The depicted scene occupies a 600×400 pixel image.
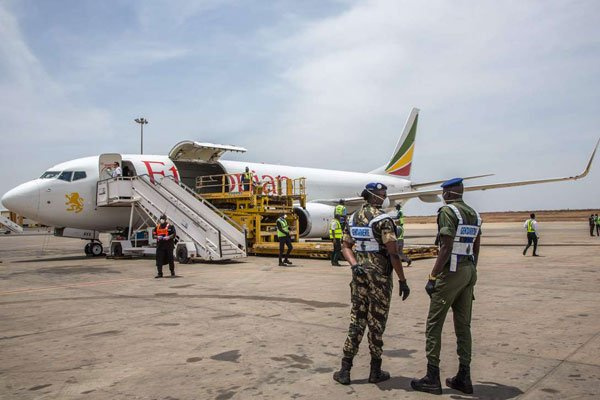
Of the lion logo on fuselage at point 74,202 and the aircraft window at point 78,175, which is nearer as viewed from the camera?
the lion logo on fuselage at point 74,202

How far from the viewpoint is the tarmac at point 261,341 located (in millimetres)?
3957

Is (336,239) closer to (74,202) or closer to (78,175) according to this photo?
(74,202)

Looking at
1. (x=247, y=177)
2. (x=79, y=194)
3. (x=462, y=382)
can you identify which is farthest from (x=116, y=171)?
(x=462, y=382)

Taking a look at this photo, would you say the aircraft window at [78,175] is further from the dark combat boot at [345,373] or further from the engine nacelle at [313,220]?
the dark combat boot at [345,373]

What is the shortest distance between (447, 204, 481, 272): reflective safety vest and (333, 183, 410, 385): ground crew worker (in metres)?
0.45

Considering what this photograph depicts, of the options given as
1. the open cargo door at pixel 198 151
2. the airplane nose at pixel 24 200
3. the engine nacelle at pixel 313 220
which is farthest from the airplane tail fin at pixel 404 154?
the airplane nose at pixel 24 200

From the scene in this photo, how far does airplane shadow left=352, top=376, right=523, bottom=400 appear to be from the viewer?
12.2 feet

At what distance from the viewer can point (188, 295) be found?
8703 millimetres

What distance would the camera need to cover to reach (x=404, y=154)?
106ft

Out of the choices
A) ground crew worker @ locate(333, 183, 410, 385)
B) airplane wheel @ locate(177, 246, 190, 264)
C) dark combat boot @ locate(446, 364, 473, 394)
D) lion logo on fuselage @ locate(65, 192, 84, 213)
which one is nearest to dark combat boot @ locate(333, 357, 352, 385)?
ground crew worker @ locate(333, 183, 410, 385)

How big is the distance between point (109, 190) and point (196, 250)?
4354mm

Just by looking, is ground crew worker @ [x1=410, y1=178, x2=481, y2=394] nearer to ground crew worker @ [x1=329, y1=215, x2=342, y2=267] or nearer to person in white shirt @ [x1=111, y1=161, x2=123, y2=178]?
ground crew worker @ [x1=329, y1=215, x2=342, y2=267]

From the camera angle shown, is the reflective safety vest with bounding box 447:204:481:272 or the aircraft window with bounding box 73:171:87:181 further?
the aircraft window with bounding box 73:171:87:181

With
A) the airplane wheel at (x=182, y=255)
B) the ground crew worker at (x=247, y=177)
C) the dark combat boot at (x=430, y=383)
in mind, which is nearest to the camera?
the dark combat boot at (x=430, y=383)
